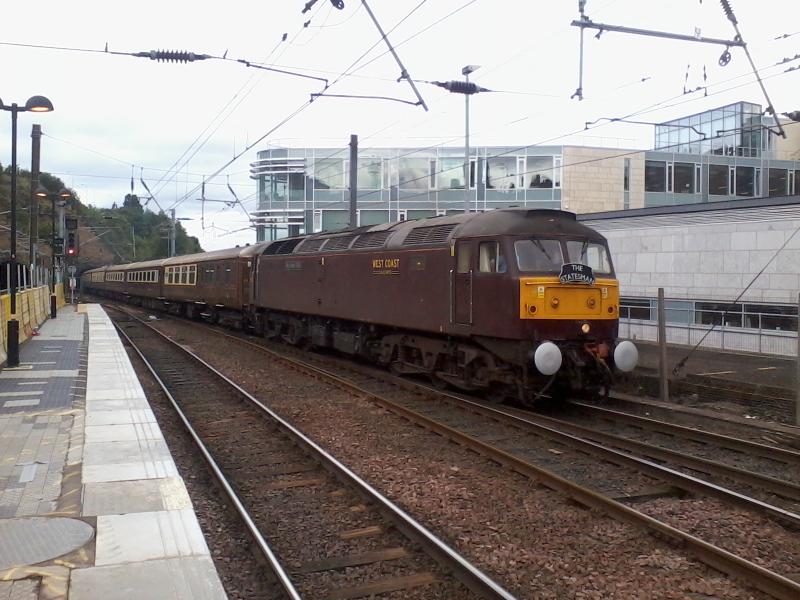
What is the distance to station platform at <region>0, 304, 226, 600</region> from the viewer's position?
4.46m

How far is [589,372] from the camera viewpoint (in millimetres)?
10898

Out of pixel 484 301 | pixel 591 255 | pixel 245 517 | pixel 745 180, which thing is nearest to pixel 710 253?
pixel 591 255

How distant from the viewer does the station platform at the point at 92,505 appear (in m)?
4.46

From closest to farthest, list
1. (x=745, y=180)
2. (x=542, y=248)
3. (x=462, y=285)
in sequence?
Answer: (x=542, y=248)
(x=462, y=285)
(x=745, y=180)

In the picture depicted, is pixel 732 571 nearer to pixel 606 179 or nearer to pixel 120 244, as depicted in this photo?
pixel 606 179

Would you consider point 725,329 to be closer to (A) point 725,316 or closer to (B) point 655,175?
(A) point 725,316

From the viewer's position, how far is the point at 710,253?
1673cm

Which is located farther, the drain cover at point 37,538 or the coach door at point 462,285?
the coach door at point 462,285

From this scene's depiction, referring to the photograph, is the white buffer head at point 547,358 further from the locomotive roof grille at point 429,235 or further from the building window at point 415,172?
the building window at point 415,172

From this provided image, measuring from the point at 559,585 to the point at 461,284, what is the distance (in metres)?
7.00

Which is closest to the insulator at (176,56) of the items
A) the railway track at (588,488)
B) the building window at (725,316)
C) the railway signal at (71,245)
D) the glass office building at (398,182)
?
the railway track at (588,488)

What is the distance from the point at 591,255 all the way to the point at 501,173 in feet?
94.9

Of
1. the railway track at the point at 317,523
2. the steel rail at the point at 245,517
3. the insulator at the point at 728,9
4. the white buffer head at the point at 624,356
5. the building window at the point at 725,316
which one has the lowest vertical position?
the railway track at the point at 317,523

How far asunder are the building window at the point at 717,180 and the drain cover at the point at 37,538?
1466 inches
